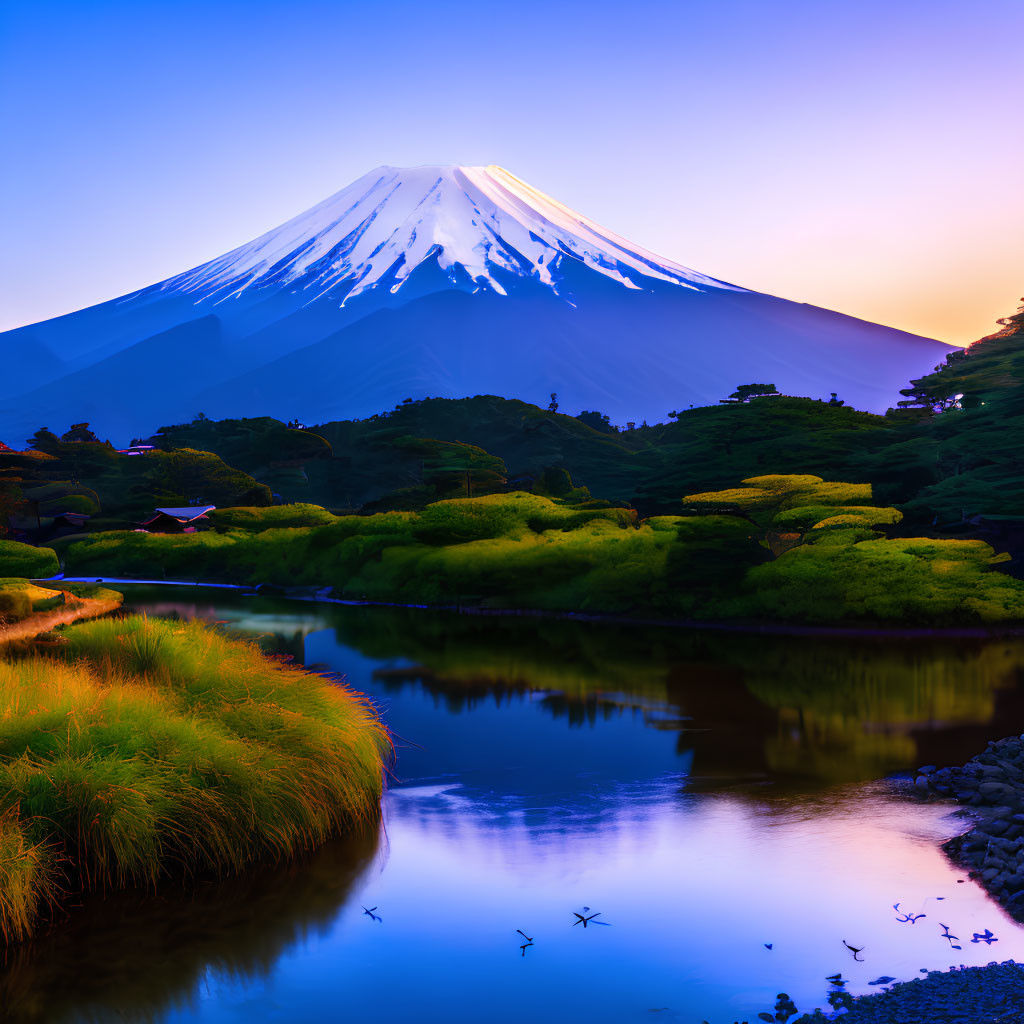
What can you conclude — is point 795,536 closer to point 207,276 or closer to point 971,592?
point 971,592

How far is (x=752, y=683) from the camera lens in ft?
49.9

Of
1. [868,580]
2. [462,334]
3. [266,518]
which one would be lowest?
[868,580]

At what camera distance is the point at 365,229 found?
14575 cm

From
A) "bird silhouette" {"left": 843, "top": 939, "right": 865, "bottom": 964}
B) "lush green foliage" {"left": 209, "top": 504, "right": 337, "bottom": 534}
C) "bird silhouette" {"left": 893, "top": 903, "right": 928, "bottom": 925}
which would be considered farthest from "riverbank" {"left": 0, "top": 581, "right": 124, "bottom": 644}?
"lush green foliage" {"left": 209, "top": 504, "right": 337, "bottom": 534}

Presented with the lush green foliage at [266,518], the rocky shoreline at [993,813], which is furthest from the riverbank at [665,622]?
the rocky shoreline at [993,813]

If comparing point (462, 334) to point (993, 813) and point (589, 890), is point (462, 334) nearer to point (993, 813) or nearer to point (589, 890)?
point (993, 813)

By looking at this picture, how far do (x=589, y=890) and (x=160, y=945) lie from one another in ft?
10.7

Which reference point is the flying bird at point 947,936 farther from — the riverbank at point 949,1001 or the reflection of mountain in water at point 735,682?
the reflection of mountain in water at point 735,682

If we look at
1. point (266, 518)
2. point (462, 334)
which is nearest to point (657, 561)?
point (266, 518)

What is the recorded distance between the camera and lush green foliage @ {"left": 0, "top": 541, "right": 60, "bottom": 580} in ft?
90.7

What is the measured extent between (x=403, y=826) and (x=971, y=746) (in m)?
7.08

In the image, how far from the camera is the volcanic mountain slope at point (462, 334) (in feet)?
459

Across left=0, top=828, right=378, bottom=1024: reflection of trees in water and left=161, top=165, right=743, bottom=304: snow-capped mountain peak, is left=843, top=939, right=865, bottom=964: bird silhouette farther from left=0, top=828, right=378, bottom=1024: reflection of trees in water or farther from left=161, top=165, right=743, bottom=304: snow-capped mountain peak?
left=161, top=165, right=743, bottom=304: snow-capped mountain peak

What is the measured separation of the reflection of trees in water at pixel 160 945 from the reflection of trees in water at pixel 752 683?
5.14 m
